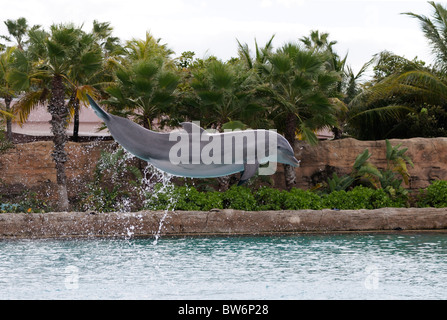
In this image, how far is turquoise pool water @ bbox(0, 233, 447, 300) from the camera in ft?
31.9

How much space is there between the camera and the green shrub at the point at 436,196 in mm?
18797

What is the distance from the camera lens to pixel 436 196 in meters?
18.9

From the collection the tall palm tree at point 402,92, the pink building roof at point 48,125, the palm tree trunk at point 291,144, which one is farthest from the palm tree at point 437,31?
the pink building roof at point 48,125

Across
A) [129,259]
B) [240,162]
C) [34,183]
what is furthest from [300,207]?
[240,162]

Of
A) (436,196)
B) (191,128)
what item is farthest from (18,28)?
(191,128)

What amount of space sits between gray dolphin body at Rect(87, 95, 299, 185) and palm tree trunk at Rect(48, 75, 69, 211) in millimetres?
12162

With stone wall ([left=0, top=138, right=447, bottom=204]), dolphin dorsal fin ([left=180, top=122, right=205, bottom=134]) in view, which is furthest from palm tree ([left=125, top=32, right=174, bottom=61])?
dolphin dorsal fin ([left=180, top=122, right=205, bottom=134])

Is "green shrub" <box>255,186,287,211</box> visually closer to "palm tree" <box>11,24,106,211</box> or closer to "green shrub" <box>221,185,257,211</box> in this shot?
"green shrub" <box>221,185,257,211</box>

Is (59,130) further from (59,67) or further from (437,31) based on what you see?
(437,31)

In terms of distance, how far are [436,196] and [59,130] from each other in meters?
11.4

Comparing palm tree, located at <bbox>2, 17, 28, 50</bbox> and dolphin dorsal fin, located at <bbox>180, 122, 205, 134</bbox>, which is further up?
palm tree, located at <bbox>2, 17, 28, 50</bbox>

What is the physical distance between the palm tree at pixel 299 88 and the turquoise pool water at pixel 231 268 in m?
4.93

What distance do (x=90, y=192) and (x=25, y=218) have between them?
3.79 m
